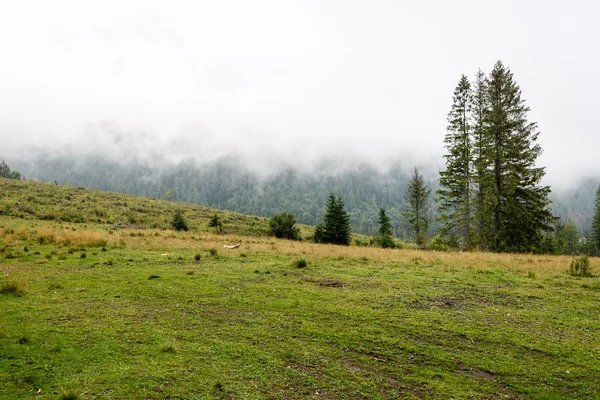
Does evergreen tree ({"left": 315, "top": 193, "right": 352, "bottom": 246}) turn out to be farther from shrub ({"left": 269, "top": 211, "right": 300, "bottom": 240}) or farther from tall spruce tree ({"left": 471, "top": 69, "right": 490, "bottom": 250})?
tall spruce tree ({"left": 471, "top": 69, "right": 490, "bottom": 250})

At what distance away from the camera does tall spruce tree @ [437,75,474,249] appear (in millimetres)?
34531

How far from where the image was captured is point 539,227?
1142 inches

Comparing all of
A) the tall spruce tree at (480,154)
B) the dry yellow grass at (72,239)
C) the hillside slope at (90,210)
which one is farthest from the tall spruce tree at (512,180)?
the dry yellow grass at (72,239)

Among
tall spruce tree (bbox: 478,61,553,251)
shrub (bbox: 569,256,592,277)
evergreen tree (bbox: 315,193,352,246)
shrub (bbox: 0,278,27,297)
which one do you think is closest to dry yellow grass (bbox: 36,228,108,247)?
shrub (bbox: 0,278,27,297)

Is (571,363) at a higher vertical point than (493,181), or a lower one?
lower

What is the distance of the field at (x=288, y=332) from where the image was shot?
518cm

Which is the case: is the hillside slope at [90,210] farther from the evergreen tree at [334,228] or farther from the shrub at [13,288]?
the shrub at [13,288]

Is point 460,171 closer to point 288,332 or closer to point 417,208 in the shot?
point 417,208

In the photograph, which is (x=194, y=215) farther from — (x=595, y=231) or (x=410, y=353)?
(x=595, y=231)

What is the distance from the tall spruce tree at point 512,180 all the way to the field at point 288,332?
46.6ft

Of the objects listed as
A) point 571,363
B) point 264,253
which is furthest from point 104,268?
point 571,363

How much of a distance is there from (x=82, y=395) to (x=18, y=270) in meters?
11.2

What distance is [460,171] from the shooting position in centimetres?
3625

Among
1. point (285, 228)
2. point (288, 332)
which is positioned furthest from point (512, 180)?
point (288, 332)
